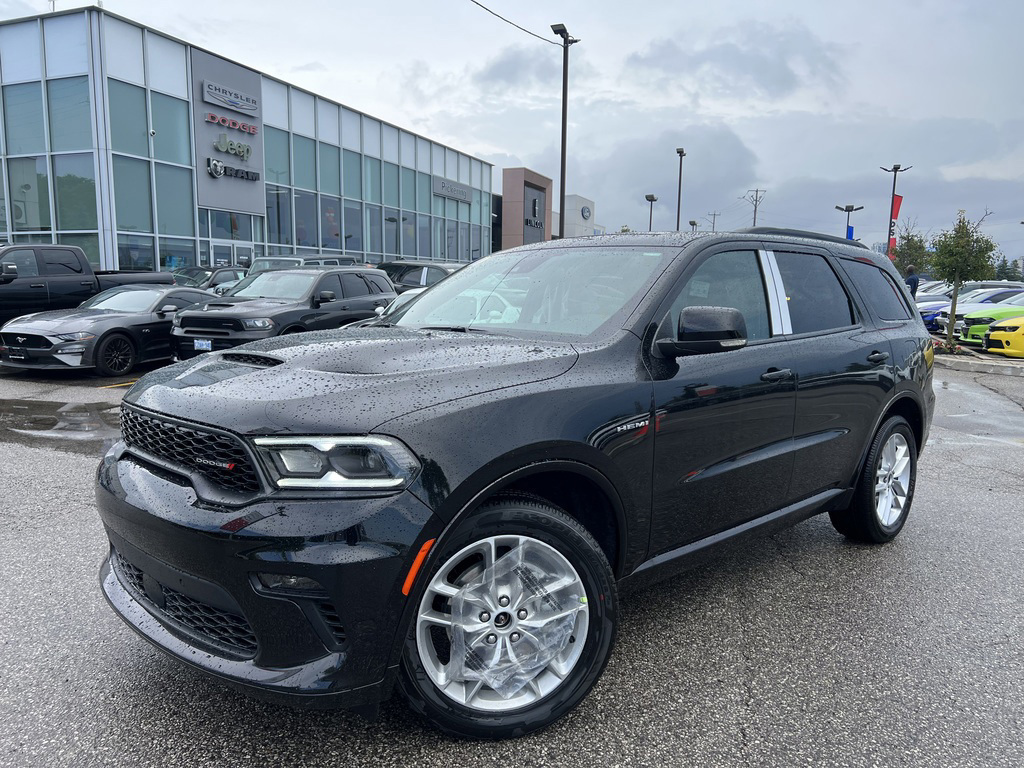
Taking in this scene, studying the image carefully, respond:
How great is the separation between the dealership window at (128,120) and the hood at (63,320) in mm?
11129

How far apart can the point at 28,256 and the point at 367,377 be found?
13247 mm

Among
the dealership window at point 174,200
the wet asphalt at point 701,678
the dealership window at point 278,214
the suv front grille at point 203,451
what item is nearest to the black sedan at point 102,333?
the wet asphalt at point 701,678

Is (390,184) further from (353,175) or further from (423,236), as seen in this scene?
(423,236)

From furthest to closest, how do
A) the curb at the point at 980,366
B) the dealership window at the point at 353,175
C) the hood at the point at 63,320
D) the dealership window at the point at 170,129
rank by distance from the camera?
the dealership window at the point at 353,175 → the dealership window at the point at 170,129 → the curb at the point at 980,366 → the hood at the point at 63,320

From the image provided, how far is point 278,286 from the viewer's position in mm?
11281

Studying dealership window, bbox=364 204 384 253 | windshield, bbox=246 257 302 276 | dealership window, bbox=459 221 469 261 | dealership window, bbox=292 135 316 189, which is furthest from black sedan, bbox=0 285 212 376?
dealership window, bbox=459 221 469 261

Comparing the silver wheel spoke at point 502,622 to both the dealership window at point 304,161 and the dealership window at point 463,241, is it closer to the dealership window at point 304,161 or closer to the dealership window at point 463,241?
the dealership window at point 304,161

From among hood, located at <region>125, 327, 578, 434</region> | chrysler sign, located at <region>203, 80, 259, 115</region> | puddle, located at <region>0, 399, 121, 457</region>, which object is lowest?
puddle, located at <region>0, 399, 121, 457</region>

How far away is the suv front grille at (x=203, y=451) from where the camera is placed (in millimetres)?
2158

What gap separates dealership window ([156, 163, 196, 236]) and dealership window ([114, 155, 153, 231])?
1.15ft

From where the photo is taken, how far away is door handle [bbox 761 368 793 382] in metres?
3.31

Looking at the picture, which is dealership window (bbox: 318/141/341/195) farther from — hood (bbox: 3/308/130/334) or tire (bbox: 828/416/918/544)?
tire (bbox: 828/416/918/544)

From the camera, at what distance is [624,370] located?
9.02 ft

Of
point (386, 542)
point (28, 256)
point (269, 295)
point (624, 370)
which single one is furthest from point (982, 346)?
point (28, 256)
